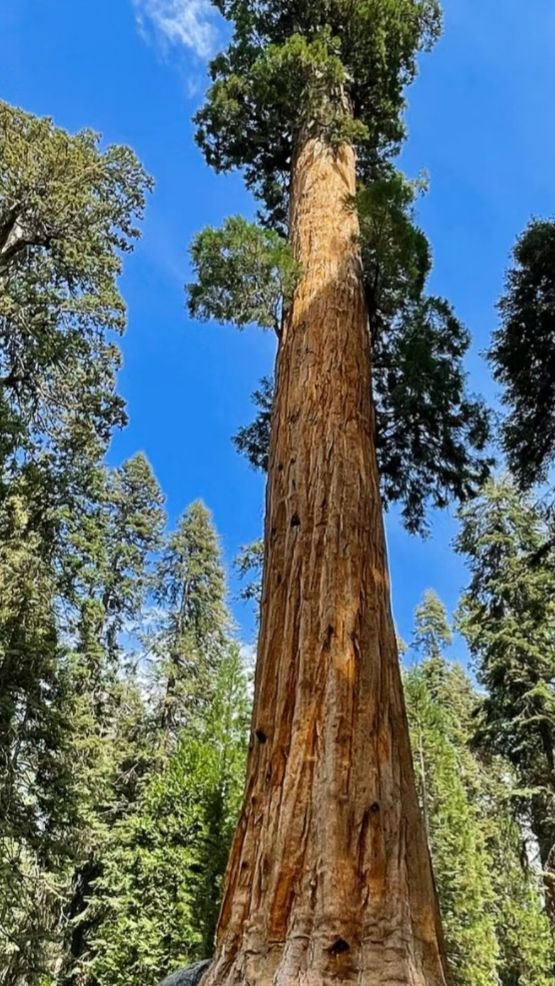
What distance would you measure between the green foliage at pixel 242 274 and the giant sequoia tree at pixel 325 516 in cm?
1

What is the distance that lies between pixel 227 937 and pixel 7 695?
8938 mm

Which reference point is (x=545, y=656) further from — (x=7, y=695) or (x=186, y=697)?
(x=7, y=695)

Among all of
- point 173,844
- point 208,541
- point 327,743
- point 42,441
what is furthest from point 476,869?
point 327,743

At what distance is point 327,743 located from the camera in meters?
2.62

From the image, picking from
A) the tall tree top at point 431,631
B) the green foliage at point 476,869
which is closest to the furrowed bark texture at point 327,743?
the green foliage at point 476,869

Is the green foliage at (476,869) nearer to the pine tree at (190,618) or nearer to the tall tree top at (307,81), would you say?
the pine tree at (190,618)

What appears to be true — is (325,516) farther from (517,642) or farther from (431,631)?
(431,631)

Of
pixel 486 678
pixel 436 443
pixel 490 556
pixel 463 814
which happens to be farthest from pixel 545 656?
pixel 436 443

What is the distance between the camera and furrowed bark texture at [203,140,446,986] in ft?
7.20

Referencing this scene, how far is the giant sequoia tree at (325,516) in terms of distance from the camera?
227 centimetres

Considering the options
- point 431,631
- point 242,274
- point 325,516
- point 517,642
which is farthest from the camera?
point 431,631

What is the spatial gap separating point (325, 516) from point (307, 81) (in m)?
4.41

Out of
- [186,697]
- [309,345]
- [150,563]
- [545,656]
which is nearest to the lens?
[309,345]

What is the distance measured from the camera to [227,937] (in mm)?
2365
